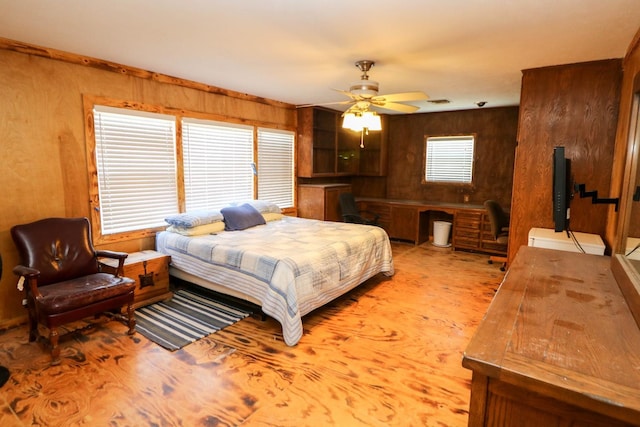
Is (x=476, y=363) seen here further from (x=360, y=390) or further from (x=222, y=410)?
(x=222, y=410)

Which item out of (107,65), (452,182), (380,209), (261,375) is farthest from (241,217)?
(452,182)

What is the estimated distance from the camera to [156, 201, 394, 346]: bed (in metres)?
2.94

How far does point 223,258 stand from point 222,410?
1.54 metres

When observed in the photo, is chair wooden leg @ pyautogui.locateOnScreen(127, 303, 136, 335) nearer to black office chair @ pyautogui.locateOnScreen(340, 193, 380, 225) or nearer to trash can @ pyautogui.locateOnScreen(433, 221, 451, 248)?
black office chair @ pyautogui.locateOnScreen(340, 193, 380, 225)

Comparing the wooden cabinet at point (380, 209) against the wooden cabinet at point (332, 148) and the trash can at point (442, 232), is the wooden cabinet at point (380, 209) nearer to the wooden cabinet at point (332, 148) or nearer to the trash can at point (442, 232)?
the wooden cabinet at point (332, 148)

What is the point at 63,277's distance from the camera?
2992 millimetres

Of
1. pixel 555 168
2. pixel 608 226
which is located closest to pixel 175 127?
pixel 555 168

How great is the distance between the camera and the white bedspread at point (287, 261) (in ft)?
9.59

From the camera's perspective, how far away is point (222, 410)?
2086 millimetres

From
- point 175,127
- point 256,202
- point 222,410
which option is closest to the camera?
point 222,410

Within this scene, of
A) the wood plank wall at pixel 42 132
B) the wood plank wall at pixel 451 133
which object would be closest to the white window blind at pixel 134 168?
the wood plank wall at pixel 42 132

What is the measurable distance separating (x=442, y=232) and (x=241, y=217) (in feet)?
11.8

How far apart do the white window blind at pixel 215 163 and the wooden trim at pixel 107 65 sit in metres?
0.42

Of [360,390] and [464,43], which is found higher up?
[464,43]
